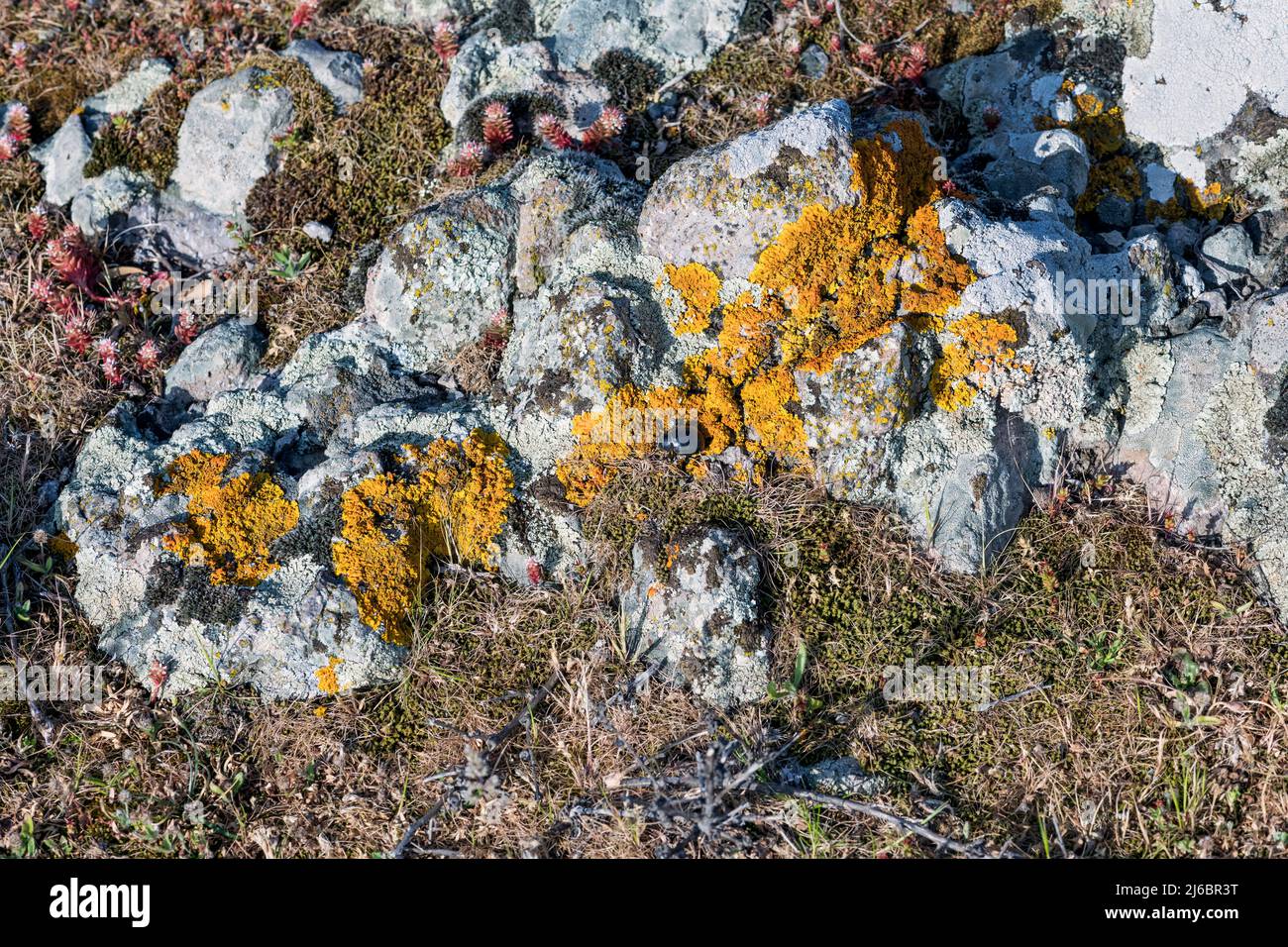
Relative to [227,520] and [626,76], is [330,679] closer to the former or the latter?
[227,520]

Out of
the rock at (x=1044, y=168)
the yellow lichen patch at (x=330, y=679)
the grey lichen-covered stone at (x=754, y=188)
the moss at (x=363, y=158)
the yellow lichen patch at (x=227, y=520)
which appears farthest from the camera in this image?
the moss at (x=363, y=158)

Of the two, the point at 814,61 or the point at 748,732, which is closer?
the point at 748,732

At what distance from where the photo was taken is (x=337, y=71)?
254 inches

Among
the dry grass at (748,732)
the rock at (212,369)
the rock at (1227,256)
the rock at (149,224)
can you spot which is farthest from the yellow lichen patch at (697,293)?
the rock at (149,224)

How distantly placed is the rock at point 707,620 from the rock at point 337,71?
12.9ft

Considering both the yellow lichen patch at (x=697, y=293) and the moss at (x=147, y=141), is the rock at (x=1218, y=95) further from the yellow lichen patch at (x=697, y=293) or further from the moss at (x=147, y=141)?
the moss at (x=147, y=141)

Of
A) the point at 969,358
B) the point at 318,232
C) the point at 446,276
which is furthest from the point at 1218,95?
the point at 318,232

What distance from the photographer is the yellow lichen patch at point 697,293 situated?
490 cm

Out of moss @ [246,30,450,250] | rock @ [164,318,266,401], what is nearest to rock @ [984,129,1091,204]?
moss @ [246,30,450,250]

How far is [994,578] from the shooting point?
4.64 m

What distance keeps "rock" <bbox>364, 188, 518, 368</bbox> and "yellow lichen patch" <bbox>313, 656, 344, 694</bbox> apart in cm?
172

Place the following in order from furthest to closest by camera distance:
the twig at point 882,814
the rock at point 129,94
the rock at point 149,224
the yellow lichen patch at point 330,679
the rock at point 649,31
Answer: the rock at point 129,94, the rock at point 649,31, the rock at point 149,224, the yellow lichen patch at point 330,679, the twig at point 882,814

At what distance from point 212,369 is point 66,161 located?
6.89ft

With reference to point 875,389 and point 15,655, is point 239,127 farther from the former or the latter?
point 875,389
